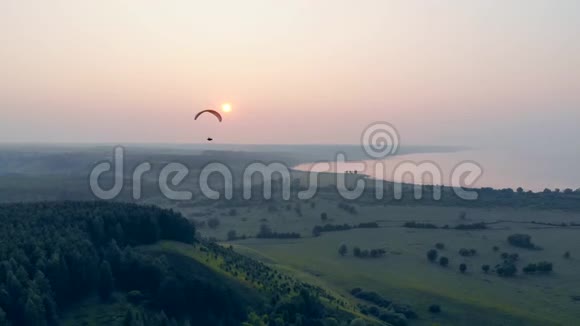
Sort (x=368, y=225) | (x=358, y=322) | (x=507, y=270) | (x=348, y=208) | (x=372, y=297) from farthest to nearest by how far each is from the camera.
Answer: (x=348, y=208) → (x=368, y=225) → (x=507, y=270) → (x=372, y=297) → (x=358, y=322)

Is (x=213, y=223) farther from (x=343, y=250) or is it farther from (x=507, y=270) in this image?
(x=507, y=270)

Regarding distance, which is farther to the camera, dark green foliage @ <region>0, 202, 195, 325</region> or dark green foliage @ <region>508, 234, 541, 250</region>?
dark green foliage @ <region>508, 234, 541, 250</region>

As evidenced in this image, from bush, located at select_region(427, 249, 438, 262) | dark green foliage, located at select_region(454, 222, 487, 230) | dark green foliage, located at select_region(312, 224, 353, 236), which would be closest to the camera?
bush, located at select_region(427, 249, 438, 262)

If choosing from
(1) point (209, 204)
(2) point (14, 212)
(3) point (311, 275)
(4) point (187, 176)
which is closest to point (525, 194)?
(1) point (209, 204)

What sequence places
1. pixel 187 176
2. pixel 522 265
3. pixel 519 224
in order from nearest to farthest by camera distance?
pixel 522 265, pixel 519 224, pixel 187 176

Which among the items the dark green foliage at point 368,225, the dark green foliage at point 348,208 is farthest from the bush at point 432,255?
the dark green foliage at point 348,208

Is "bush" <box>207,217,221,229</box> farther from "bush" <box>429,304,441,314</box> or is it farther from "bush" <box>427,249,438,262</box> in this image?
"bush" <box>429,304,441,314</box>

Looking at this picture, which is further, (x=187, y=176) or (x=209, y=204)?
(x=187, y=176)

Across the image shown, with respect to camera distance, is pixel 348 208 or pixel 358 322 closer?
pixel 358 322

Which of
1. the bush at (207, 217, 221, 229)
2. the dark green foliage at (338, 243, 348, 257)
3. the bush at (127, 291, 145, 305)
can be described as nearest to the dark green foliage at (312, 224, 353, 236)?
the dark green foliage at (338, 243, 348, 257)

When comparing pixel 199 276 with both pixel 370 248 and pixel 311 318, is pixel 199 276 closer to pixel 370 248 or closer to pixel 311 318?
pixel 311 318

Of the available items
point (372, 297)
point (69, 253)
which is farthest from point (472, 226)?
point (69, 253)
